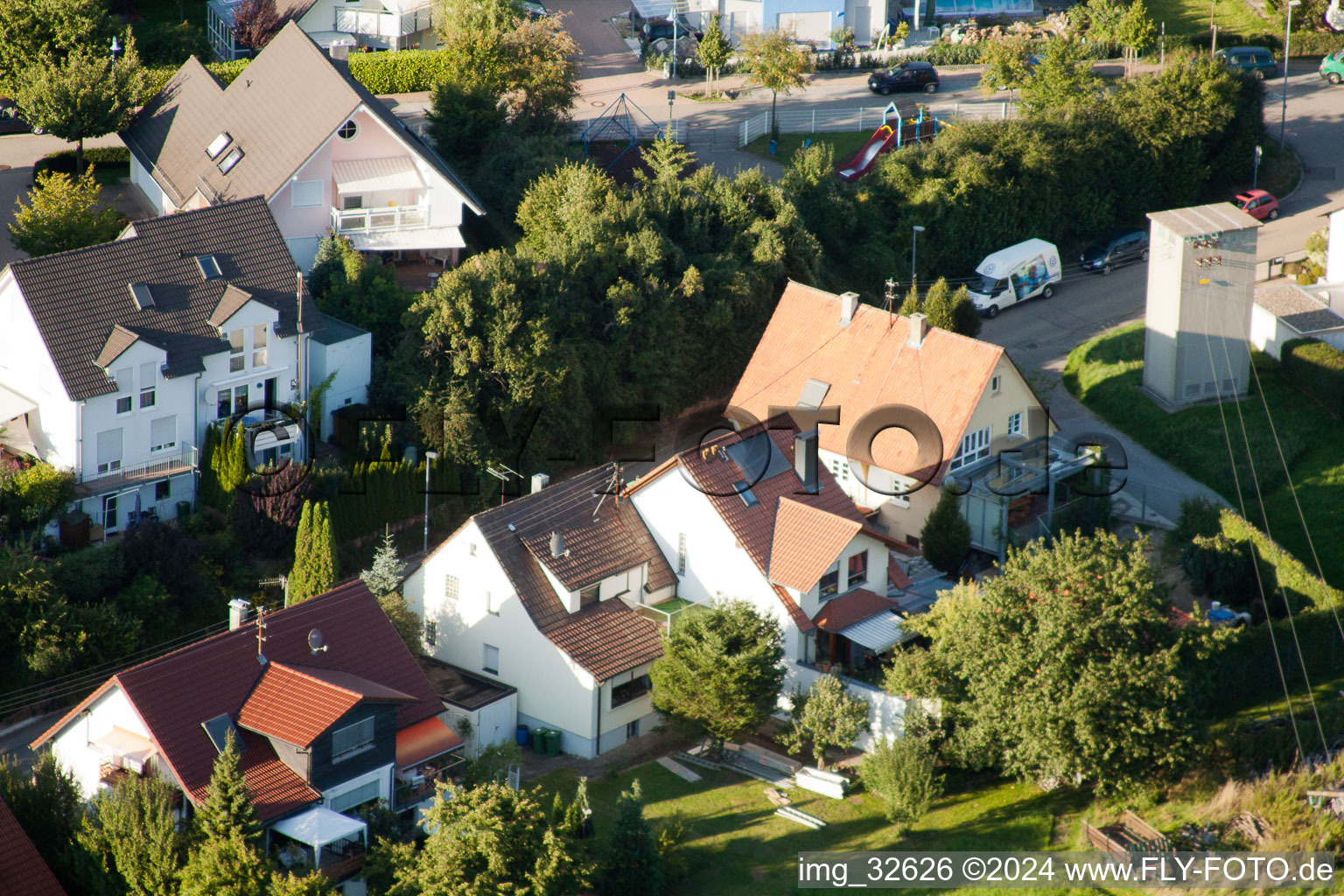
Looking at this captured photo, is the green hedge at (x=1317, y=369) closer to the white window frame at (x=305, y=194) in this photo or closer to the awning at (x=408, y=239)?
the awning at (x=408, y=239)

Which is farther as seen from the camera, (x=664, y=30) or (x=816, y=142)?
(x=664, y=30)

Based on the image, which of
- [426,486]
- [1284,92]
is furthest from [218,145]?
[1284,92]

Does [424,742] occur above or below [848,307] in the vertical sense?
below

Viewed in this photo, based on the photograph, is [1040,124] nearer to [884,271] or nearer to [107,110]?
Answer: [884,271]

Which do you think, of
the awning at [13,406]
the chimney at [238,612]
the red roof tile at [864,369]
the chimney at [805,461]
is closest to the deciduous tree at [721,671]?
the chimney at [805,461]

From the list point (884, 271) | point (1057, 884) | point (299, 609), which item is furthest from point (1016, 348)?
point (299, 609)

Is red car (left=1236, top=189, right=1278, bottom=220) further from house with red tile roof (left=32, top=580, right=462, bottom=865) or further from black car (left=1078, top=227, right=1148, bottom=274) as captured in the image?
house with red tile roof (left=32, top=580, right=462, bottom=865)

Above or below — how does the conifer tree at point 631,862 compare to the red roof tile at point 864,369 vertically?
below

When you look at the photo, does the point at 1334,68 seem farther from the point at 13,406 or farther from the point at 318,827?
the point at 318,827
